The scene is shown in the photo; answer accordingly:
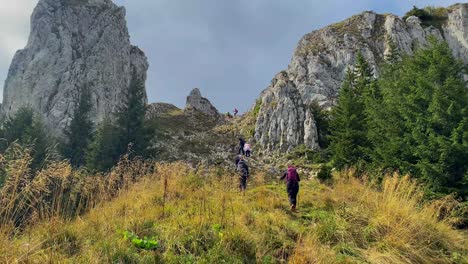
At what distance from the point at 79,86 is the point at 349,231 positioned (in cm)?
5765

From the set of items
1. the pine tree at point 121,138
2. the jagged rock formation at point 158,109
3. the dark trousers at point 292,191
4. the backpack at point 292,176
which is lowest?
the dark trousers at point 292,191

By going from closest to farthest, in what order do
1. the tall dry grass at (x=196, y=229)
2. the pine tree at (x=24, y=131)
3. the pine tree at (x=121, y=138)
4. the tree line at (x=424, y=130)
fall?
the tall dry grass at (x=196, y=229), the tree line at (x=424, y=130), the pine tree at (x=121, y=138), the pine tree at (x=24, y=131)

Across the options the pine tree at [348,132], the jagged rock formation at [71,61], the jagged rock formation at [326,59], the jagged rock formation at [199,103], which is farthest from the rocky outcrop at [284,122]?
the jagged rock formation at [71,61]

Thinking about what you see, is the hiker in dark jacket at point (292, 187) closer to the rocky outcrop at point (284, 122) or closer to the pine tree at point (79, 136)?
the rocky outcrop at point (284, 122)

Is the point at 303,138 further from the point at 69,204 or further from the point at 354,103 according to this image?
the point at 69,204

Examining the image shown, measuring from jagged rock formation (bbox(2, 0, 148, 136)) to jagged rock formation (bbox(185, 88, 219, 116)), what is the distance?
35.0 ft

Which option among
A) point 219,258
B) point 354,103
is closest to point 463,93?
point 354,103

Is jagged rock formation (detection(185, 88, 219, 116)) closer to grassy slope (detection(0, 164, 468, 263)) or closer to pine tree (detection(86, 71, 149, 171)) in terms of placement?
pine tree (detection(86, 71, 149, 171))

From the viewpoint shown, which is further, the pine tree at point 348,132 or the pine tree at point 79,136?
the pine tree at point 79,136

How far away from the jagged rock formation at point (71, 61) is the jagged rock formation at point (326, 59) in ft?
93.7

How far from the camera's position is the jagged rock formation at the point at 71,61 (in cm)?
5675

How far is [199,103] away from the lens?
67188 millimetres

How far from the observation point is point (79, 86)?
188ft

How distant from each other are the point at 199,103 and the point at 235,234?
6183cm
